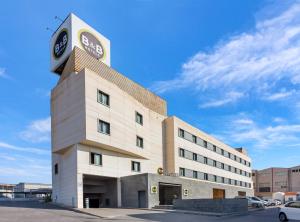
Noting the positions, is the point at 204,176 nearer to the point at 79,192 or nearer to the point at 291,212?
the point at 79,192

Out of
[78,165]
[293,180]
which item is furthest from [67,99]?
[293,180]

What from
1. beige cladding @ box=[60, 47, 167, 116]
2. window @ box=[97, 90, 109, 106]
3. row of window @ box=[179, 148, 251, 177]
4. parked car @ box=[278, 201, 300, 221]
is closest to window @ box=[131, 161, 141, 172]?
beige cladding @ box=[60, 47, 167, 116]

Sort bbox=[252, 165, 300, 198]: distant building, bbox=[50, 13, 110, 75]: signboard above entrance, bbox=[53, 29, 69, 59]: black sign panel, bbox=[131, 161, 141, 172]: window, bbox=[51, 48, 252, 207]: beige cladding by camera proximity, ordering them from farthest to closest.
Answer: bbox=[252, 165, 300, 198]: distant building
bbox=[131, 161, 141, 172]: window
bbox=[53, 29, 69, 59]: black sign panel
bbox=[50, 13, 110, 75]: signboard above entrance
bbox=[51, 48, 252, 207]: beige cladding

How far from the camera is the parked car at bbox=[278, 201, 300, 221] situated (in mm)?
22516

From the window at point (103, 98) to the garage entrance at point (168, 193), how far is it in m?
14.1

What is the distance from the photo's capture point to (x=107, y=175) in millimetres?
34781

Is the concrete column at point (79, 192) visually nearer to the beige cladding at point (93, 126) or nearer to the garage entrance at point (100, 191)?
the beige cladding at point (93, 126)

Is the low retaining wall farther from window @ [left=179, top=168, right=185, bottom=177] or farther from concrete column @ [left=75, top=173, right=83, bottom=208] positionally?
window @ [left=179, top=168, right=185, bottom=177]

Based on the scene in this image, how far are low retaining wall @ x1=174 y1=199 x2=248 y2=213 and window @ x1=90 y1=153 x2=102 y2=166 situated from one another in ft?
27.9

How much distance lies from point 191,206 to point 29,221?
16493 mm

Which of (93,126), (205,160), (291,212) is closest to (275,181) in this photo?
(205,160)

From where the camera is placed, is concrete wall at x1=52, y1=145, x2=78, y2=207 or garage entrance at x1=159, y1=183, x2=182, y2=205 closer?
concrete wall at x1=52, y1=145, x2=78, y2=207

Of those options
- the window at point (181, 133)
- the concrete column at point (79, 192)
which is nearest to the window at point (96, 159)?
the concrete column at point (79, 192)

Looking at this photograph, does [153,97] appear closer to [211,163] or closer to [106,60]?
[106,60]
